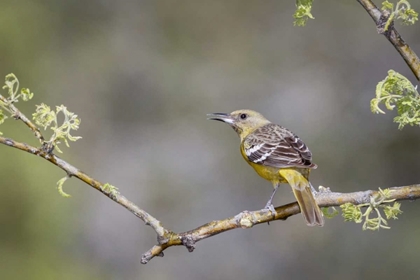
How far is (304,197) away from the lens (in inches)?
95.0

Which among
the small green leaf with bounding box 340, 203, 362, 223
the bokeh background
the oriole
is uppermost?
the bokeh background

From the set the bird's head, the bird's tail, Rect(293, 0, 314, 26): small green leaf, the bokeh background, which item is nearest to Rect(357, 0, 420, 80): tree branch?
Rect(293, 0, 314, 26): small green leaf

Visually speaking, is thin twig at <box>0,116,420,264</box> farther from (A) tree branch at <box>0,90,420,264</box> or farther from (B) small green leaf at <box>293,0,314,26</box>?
(B) small green leaf at <box>293,0,314,26</box>

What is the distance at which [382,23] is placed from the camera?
1.64 metres

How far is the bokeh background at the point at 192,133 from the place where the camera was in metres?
4.73

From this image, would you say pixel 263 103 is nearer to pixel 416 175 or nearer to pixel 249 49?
pixel 249 49

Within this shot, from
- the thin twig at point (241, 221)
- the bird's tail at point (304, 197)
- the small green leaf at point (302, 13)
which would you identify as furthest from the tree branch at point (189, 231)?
the small green leaf at point (302, 13)

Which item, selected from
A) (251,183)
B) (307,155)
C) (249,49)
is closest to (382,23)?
(307,155)

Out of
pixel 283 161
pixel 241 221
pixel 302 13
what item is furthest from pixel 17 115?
pixel 283 161

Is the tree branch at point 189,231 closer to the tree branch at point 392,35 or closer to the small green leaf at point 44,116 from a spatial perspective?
the small green leaf at point 44,116

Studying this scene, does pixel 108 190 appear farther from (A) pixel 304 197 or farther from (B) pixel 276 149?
(B) pixel 276 149

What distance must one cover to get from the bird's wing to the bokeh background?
1644 mm

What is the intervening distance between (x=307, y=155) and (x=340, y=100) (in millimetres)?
2617

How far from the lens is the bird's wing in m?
2.72
